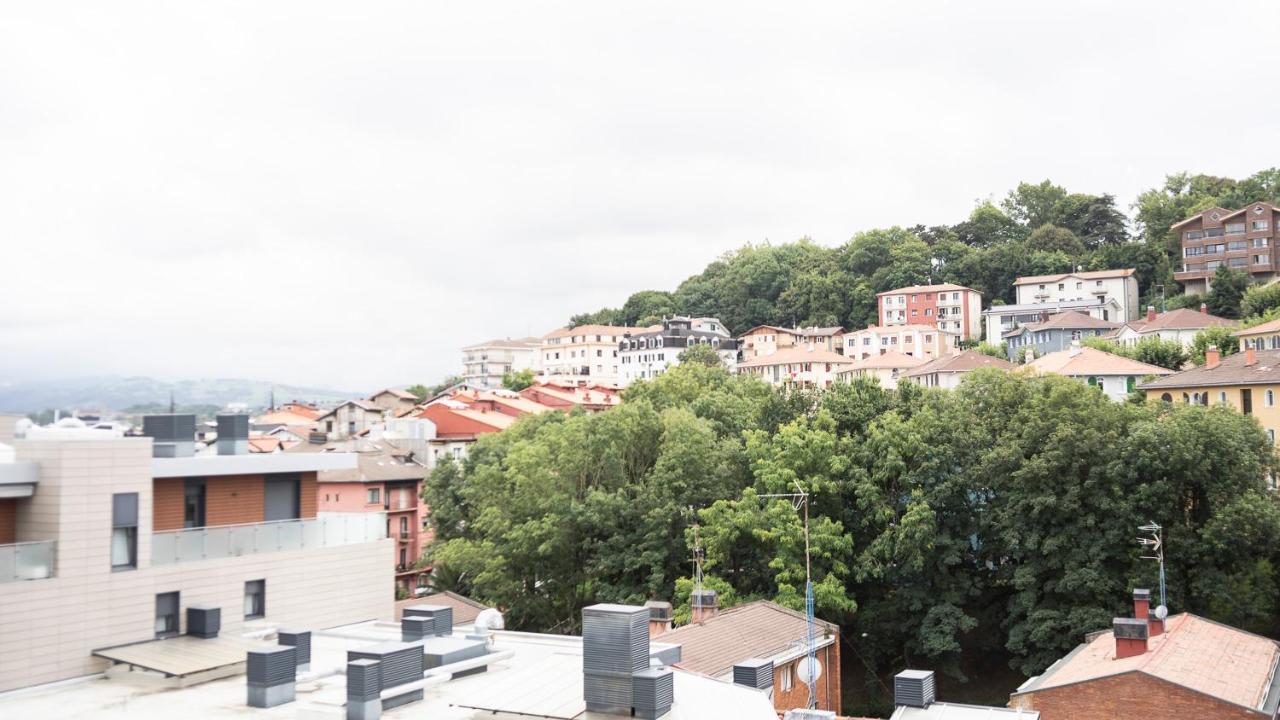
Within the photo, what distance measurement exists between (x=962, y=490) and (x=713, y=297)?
90.8 meters

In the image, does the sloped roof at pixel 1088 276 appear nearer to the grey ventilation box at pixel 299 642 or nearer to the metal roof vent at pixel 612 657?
the metal roof vent at pixel 612 657

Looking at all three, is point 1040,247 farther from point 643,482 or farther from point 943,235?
point 643,482

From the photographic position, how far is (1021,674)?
109ft

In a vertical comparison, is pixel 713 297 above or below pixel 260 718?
above

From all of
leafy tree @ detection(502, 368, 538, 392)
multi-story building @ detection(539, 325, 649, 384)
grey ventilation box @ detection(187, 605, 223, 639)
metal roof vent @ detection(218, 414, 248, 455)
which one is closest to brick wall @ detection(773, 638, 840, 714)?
grey ventilation box @ detection(187, 605, 223, 639)

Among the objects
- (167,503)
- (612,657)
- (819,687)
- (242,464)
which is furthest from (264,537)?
(819,687)

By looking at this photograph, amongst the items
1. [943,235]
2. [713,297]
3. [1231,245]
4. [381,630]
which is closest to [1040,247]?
[943,235]

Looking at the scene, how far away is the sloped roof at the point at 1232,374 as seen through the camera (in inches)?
1620

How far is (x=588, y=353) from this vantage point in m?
119

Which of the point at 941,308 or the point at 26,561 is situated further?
the point at 941,308

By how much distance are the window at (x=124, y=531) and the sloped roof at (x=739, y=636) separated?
33.8ft

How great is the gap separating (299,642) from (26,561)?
3899mm

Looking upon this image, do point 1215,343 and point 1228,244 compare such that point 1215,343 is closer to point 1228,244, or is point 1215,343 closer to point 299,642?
point 1228,244

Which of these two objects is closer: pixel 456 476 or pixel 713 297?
pixel 456 476
